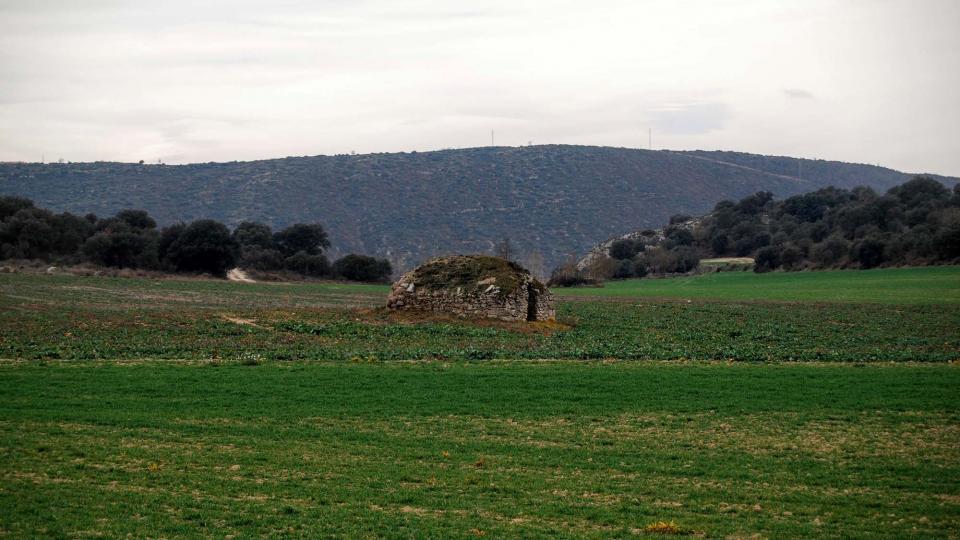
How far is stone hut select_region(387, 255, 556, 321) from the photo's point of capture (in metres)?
39.0

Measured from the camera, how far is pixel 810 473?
538 inches

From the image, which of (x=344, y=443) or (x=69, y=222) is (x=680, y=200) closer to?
(x=69, y=222)

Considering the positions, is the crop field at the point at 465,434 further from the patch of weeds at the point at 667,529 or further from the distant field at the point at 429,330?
the distant field at the point at 429,330

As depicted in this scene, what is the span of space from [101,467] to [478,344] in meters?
19.2

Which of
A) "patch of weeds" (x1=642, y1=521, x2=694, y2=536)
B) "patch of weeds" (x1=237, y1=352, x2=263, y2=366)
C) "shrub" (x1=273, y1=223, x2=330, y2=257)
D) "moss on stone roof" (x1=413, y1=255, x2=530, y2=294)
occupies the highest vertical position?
"shrub" (x1=273, y1=223, x2=330, y2=257)

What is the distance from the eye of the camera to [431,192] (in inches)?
5812

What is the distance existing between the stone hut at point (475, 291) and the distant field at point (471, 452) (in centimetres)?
1552

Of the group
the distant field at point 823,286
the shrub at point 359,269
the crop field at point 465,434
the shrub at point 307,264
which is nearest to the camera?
the crop field at point 465,434

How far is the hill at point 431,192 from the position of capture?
132 m

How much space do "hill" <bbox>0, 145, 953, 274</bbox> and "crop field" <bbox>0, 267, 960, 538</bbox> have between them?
92.3 m

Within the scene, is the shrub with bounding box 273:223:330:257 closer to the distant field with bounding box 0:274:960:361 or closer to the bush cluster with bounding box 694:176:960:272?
the distant field with bounding box 0:274:960:361

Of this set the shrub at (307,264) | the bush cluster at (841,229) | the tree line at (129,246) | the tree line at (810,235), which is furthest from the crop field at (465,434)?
the tree line at (810,235)

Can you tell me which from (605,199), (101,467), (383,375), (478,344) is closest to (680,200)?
(605,199)

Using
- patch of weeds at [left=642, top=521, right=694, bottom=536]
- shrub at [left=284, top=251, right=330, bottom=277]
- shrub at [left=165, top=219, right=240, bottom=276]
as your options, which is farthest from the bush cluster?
patch of weeds at [left=642, top=521, right=694, bottom=536]
